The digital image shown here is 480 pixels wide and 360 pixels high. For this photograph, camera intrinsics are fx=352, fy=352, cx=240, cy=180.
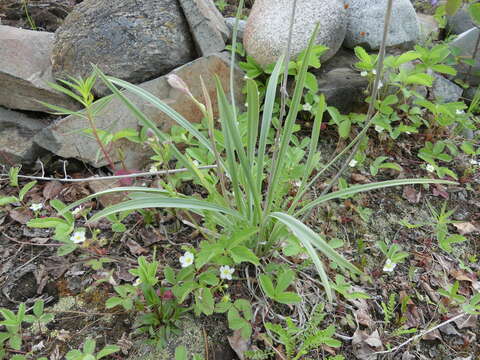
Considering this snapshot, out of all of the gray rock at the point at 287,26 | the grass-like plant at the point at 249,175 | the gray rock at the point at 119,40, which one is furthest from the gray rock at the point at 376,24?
the grass-like plant at the point at 249,175

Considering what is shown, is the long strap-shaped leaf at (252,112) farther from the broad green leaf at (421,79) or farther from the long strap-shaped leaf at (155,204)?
the broad green leaf at (421,79)

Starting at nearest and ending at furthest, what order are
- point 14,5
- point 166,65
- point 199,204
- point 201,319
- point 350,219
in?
point 199,204, point 201,319, point 350,219, point 166,65, point 14,5

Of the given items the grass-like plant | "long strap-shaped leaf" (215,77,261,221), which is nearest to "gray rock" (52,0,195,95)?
the grass-like plant

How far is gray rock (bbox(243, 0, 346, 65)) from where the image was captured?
204cm

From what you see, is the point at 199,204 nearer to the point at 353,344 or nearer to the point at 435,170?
the point at 353,344

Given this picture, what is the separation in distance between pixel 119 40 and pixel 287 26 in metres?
0.96

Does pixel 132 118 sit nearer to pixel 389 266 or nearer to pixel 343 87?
pixel 343 87

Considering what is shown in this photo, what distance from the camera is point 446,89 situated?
8.13 feet

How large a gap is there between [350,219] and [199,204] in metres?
0.88

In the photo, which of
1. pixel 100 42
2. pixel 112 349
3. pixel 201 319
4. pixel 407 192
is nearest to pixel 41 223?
pixel 112 349

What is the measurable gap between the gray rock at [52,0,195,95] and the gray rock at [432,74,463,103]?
1.78m

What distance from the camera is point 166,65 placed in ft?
6.73

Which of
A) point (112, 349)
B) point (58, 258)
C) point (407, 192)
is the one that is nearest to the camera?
point (112, 349)

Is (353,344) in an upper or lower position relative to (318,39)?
lower
